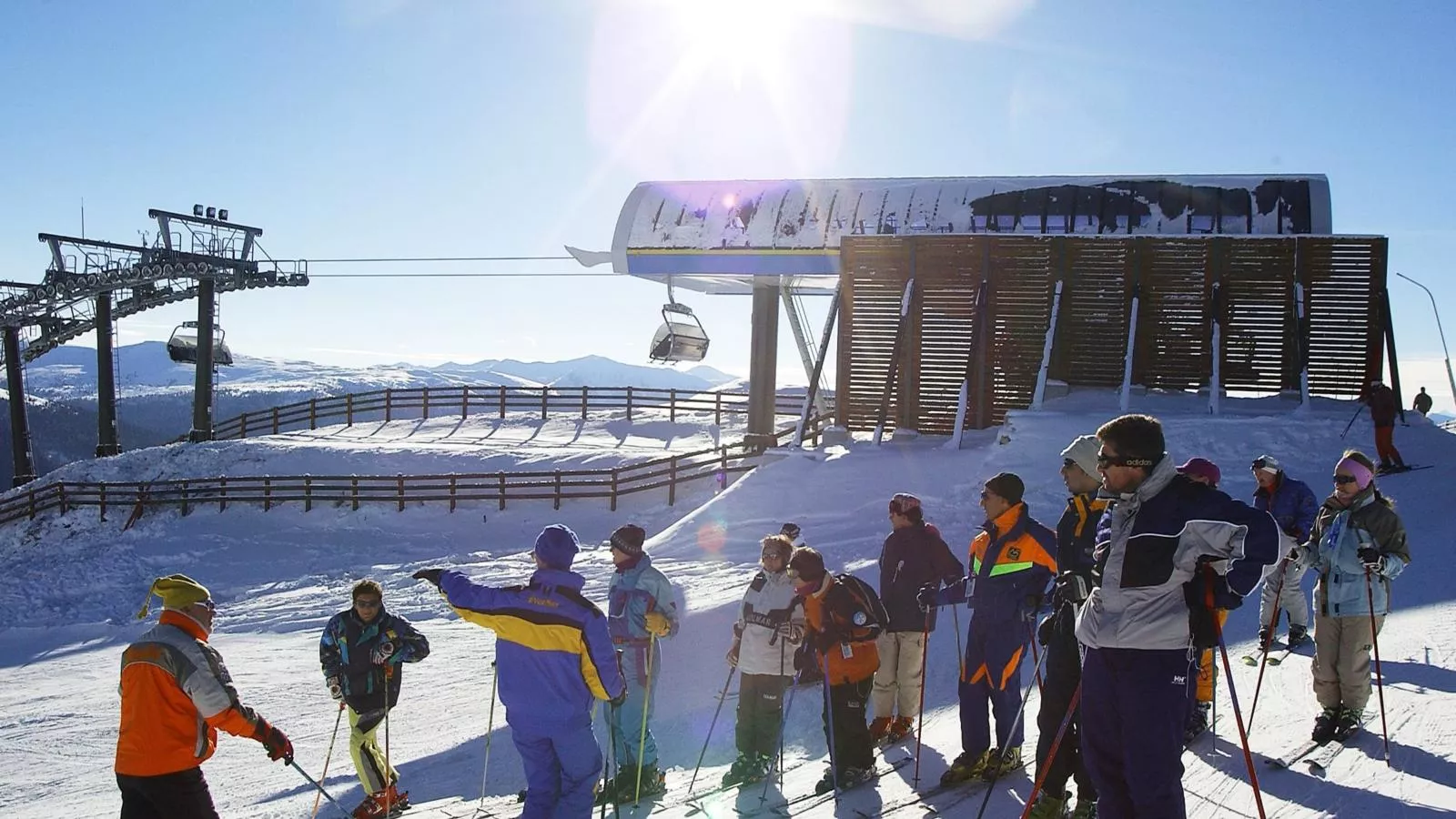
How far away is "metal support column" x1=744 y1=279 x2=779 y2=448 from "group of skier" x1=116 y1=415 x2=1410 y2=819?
12452mm

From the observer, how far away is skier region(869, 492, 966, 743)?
20.4ft

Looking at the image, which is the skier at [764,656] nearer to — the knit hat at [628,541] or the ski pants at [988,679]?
the knit hat at [628,541]

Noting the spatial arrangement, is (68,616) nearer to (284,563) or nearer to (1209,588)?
(284,563)

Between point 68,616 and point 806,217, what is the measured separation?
14.4 m

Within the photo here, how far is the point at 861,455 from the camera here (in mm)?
16562

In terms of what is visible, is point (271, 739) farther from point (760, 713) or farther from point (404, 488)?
point (404, 488)

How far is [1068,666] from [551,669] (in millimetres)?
→ 2400

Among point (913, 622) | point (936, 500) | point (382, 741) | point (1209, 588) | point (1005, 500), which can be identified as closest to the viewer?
point (1209, 588)

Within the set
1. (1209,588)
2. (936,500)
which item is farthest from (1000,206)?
(1209,588)

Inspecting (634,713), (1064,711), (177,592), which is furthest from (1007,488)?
(177,592)

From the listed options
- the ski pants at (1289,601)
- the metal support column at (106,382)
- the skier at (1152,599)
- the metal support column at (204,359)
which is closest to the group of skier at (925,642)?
the skier at (1152,599)

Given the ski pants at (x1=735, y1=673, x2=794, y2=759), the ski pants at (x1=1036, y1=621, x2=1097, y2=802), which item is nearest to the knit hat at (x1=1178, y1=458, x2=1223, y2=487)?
the ski pants at (x1=1036, y1=621, x2=1097, y2=802)

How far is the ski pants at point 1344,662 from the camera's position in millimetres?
5926

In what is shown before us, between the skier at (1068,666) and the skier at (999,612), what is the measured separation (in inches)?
14.6
